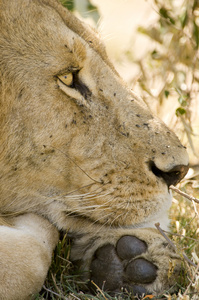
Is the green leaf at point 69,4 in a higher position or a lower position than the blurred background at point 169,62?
higher

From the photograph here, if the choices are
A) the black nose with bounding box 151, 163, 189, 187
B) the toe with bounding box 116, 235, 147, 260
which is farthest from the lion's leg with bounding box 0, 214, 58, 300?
the black nose with bounding box 151, 163, 189, 187

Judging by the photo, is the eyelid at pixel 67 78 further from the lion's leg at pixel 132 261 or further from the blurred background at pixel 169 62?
the blurred background at pixel 169 62

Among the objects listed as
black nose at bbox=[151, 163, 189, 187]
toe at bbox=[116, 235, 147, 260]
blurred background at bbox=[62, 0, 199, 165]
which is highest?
black nose at bbox=[151, 163, 189, 187]

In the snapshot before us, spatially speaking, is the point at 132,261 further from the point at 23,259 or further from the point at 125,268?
the point at 23,259

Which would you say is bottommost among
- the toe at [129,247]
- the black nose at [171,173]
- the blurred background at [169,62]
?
the blurred background at [169,62]

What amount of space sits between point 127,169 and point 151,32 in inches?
110

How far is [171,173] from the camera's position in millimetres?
2615

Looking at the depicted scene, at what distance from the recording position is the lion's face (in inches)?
99.7

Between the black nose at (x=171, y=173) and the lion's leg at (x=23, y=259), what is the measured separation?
63cm

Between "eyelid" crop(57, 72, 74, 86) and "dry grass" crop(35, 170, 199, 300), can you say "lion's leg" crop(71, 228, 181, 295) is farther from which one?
"eyelid" crop(57, 72, 74, 86)

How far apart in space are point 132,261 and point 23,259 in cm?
49

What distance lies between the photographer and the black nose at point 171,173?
259cm

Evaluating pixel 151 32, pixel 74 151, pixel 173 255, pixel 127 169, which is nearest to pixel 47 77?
pixel 74 151

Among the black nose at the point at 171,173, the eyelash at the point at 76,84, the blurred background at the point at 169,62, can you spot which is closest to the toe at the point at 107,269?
the black nose at the point at 171,173
